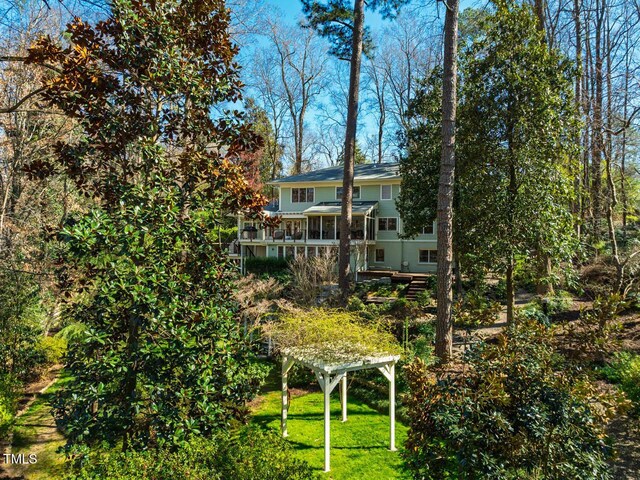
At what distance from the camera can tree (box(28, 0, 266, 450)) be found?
3.75 m

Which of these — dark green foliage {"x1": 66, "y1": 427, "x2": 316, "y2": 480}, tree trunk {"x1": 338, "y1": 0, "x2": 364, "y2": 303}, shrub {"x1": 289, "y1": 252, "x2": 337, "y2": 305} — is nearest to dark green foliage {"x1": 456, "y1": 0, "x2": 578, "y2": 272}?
tree trunk {"x1": 338, "y1": 0, "x2": 364, "y2": 303}

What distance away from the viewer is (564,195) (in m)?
9.83

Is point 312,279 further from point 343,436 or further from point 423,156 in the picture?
point 343,436

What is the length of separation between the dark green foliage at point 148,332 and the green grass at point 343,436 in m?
2.72

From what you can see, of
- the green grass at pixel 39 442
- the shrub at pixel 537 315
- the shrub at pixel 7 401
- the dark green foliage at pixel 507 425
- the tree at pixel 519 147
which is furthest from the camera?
the tree at pixel 519 147

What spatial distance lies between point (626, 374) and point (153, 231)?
8.61 m

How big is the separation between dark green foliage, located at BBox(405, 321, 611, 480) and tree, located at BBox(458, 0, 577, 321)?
6.23 metres

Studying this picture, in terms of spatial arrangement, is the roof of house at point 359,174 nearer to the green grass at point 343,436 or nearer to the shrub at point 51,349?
the shrub at point 51,349

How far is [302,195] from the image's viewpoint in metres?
27.8

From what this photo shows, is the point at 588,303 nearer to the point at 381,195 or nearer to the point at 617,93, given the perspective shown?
the point at 617,93

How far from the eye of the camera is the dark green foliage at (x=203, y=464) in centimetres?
326

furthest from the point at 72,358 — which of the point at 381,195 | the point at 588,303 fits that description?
Answer: the point at 381,195

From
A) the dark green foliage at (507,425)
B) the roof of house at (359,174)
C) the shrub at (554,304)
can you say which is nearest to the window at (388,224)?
the roof of house at (359,174)

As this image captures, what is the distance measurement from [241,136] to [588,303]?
46.4ft
